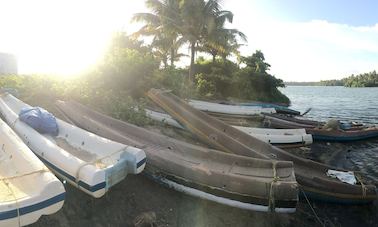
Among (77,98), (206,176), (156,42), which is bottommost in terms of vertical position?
(206,176)

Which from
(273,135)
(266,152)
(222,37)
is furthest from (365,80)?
(266,152)

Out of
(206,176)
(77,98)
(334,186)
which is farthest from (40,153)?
(334,186)

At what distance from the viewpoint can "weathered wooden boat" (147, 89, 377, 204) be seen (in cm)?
835

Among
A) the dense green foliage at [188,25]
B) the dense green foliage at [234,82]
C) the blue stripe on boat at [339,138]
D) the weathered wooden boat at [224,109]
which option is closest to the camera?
the blue stripe on boat at [339,138]

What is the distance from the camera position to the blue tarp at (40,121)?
27.4 feet

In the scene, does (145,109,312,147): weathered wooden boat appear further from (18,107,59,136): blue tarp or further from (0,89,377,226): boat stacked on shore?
(18,107,59,136): blue tarp

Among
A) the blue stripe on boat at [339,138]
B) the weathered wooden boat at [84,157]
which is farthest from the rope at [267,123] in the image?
the weathered wooden boat at [84,157]

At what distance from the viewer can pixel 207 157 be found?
28.7 feet

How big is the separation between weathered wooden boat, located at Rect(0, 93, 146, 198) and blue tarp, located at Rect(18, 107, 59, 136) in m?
0.14

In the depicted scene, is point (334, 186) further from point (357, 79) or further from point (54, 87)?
point (357, 79)

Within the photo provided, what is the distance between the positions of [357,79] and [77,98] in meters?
179

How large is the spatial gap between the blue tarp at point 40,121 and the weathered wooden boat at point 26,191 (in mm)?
2105

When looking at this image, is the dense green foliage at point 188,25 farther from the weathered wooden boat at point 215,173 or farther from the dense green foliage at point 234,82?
the weathered wooden boat at point 215,173

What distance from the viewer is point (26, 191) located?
5.11 m
